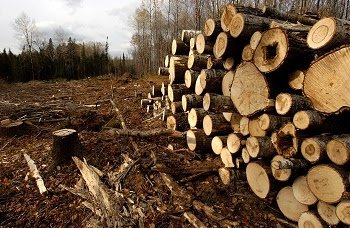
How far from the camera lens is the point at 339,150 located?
2.44 m

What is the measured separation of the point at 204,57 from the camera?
551 centimetres

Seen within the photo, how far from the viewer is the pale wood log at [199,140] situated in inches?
182

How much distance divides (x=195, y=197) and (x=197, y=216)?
1.14 ft

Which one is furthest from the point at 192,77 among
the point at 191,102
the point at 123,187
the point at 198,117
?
the point at 123,187

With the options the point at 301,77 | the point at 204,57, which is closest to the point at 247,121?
the point at 301,77

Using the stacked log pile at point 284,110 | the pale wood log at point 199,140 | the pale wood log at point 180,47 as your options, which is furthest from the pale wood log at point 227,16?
the pale wood log at point 180,47

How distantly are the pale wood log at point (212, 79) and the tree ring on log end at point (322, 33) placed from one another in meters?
2.01

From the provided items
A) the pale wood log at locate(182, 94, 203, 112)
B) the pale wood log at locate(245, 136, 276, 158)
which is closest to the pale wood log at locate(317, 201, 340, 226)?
the pale wood log at locate(245, 136, 276, 158)

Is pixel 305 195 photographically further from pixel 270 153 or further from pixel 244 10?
pixel 244 10

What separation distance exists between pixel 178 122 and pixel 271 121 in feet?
9.33

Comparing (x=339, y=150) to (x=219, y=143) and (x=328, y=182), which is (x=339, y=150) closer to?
(x=328, y=182)

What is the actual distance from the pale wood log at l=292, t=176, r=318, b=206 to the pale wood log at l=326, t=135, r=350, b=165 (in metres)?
0.54

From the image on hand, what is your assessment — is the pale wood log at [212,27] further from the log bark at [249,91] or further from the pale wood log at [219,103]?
the pale wood log at [219,103]

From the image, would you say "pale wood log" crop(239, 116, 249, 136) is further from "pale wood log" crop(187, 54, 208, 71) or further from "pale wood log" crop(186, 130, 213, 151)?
"pale wood log" crop(187, 54, 208, 71)
